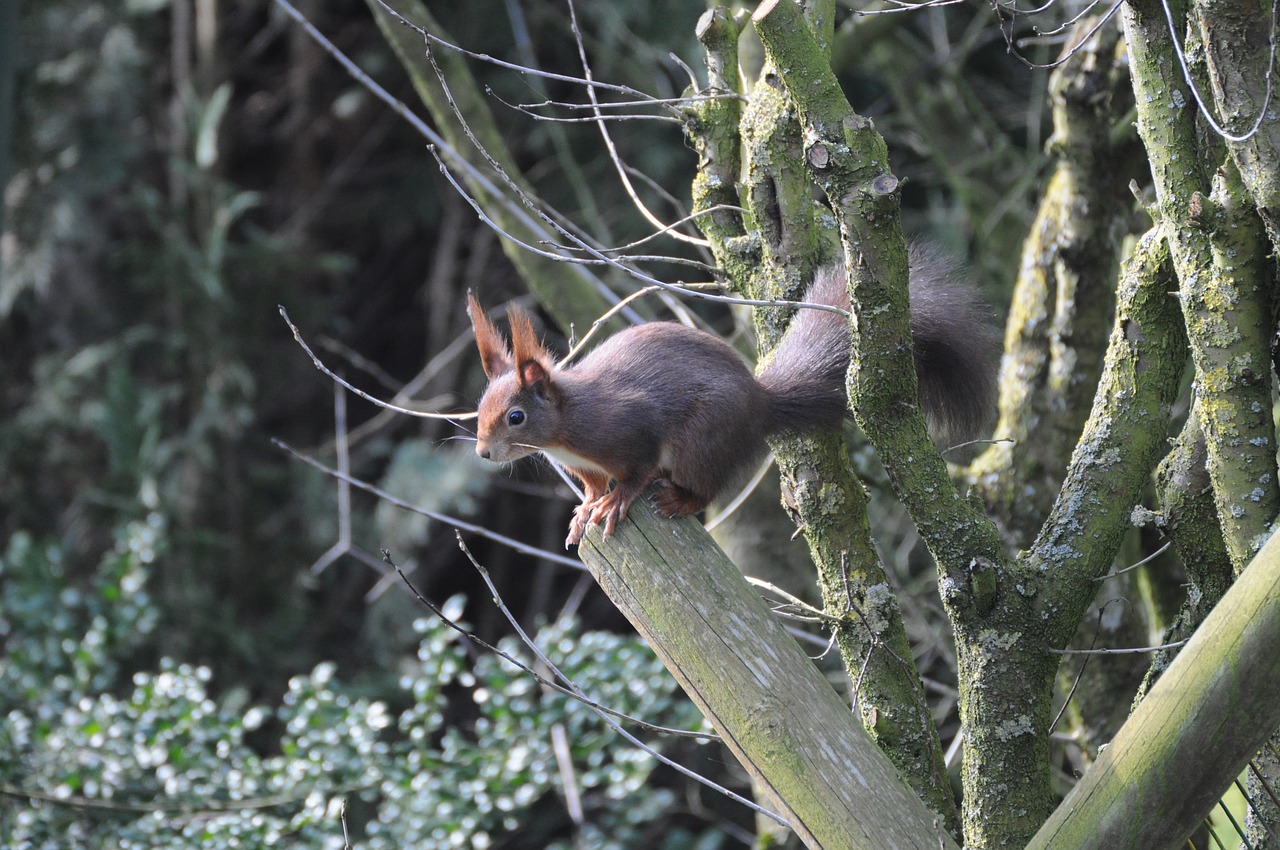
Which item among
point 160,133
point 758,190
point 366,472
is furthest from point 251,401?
point 758,190

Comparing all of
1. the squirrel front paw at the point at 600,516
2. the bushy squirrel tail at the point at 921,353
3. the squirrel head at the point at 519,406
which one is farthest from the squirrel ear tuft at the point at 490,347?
the bushy squirrel tail at the point at 921,353

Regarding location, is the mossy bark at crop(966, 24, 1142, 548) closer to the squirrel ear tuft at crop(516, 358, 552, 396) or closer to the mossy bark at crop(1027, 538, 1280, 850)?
the squirrel ear tuft at crop(516, 358, 552, 396)

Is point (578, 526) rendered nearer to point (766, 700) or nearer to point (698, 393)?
point (698, 393)

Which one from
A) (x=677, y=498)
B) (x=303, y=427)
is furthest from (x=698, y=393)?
(x=303, y=427)

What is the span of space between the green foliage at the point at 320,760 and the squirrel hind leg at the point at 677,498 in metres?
0.95

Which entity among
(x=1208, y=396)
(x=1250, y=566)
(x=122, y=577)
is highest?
(x=122, y=577)

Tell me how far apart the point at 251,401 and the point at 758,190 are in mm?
3173

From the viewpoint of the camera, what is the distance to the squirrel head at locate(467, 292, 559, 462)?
6.79ft

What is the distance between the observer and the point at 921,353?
199 cm

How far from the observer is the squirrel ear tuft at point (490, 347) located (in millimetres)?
1988

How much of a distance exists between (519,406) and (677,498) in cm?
32

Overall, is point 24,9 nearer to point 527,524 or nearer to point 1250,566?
point 527,524

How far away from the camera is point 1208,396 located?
1533mm

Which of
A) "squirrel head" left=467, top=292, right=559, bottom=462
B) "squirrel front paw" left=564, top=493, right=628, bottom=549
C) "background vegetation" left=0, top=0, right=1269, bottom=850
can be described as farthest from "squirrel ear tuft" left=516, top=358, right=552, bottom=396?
"background vegetation" left=0, top=0, right=1269, bottom=850
